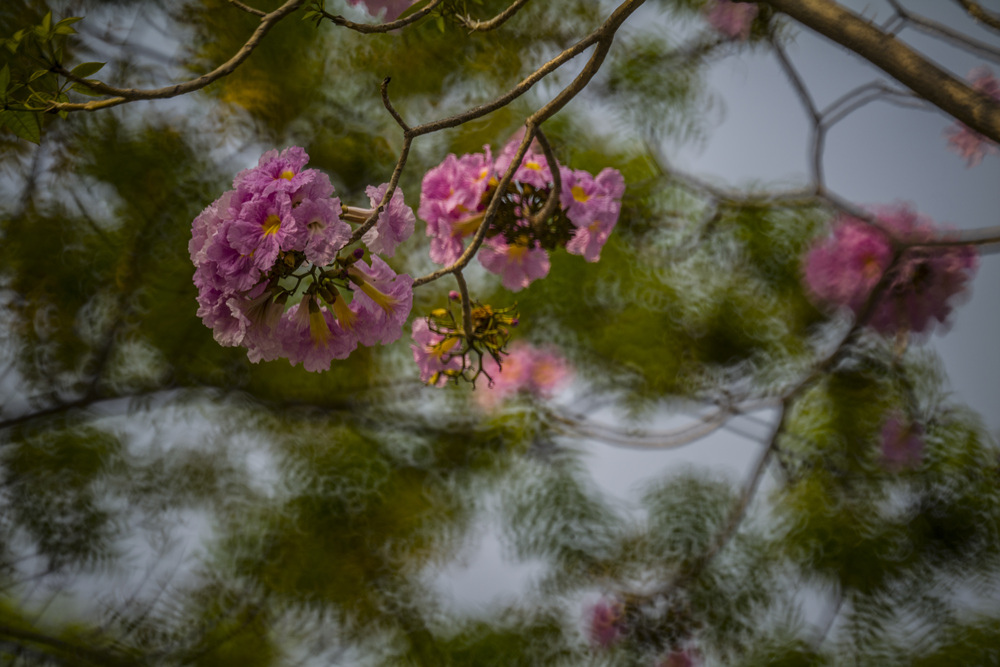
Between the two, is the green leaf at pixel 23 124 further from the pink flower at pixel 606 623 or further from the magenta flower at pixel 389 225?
the pink flower at pixel 606 623

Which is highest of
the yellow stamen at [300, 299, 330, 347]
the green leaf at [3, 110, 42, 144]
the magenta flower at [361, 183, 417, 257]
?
the green leaf at [3, 110, 42, 144]

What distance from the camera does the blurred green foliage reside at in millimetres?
1040

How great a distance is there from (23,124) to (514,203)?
35 centimetres

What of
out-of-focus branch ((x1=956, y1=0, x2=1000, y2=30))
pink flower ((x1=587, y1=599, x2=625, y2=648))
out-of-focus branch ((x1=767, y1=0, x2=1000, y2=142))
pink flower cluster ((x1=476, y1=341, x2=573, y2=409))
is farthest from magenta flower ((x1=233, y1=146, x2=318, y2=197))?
pink flower ((x1=587, y1=599, x2=625, y2=648))

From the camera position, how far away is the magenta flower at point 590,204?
22.3 inches

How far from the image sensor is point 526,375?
3.89 feet

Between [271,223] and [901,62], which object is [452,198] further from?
[901,62]

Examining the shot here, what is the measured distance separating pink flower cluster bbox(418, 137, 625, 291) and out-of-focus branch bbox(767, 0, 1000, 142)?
0.61 feet

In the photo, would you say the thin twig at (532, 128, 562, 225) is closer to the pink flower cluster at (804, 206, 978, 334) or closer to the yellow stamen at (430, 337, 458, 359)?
the yellow stamen at (430, 337, 458, 359)

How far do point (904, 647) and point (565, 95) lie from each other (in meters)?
0.98

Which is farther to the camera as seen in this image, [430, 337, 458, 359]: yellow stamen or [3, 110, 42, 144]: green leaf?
[430, 337, 458, 359]: yellow stamen

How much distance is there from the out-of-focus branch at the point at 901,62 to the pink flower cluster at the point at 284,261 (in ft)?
1.11

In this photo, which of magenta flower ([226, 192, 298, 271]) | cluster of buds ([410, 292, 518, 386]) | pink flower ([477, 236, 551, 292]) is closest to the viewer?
magenta flower ([226, 192, 298, 271])

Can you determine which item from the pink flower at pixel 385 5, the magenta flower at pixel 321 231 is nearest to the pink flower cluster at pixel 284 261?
the magenta flower at pixel 321 231
